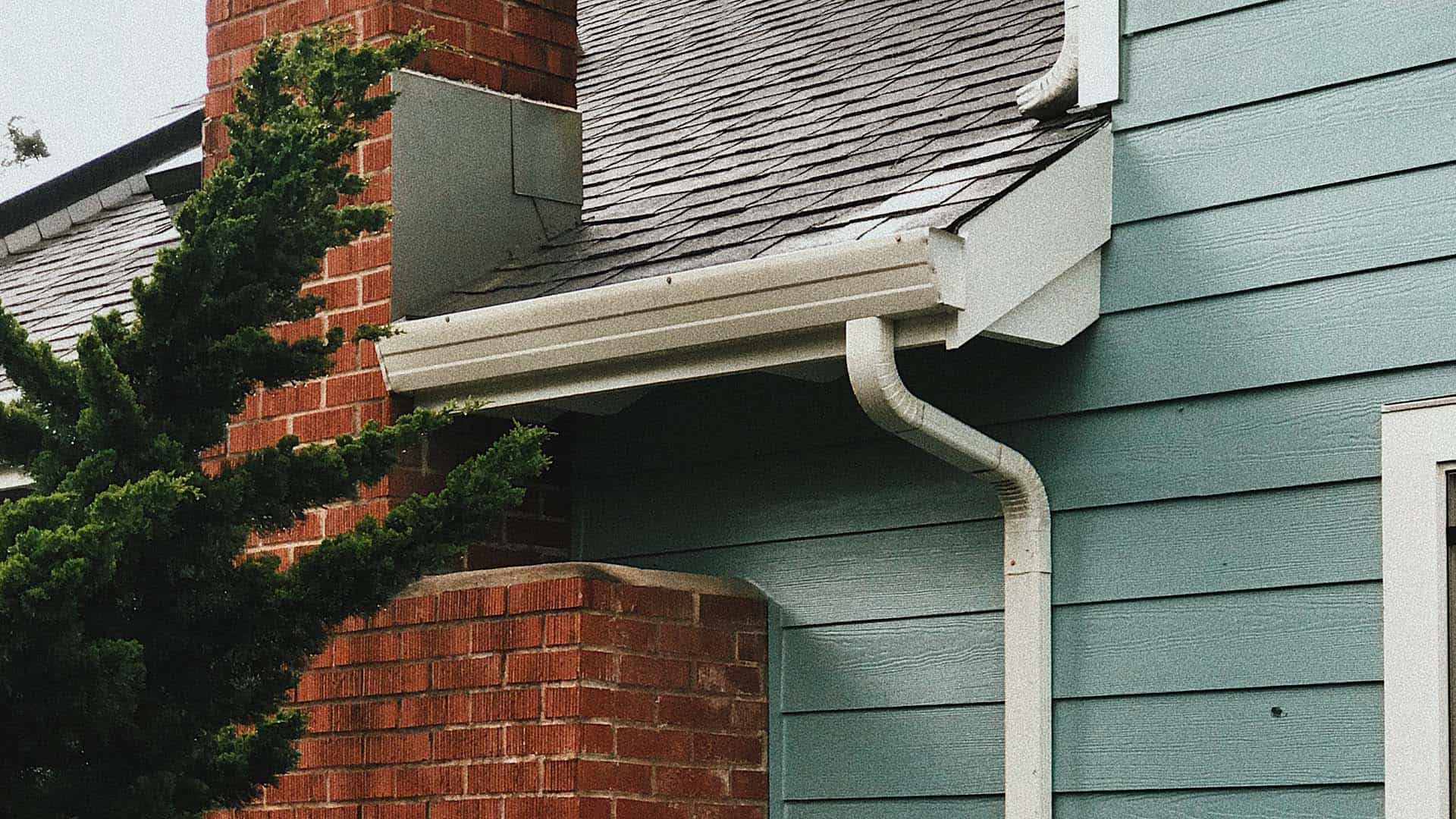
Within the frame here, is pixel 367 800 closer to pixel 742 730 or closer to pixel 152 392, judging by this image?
pixel 742 730

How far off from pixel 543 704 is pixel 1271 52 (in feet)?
6.70

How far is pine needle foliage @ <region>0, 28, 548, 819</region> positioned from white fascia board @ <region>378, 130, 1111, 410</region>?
0.68 meters

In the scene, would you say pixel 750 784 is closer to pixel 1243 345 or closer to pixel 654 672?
pixel 654 672

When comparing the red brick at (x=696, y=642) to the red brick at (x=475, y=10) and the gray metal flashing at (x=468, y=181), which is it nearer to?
the gray metal flashing at (x=468, y=181)

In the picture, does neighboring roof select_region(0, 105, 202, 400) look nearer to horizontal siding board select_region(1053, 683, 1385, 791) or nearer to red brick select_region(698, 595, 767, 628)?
red brick select_region(698, 595, 767, 628)

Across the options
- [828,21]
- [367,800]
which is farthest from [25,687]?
[828,21]

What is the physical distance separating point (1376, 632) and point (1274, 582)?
0.74ft

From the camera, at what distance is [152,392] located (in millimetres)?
3430

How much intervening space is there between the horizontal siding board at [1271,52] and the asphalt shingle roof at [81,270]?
126 inches

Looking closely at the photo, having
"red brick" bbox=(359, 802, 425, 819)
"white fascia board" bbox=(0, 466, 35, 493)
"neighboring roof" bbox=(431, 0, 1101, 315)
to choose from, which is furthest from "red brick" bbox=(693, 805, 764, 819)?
"white fascia board" bbox=(0, 466, 35, 493)

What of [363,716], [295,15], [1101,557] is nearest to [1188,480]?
[1101,557]

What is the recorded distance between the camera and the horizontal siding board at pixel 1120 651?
12.1 ft

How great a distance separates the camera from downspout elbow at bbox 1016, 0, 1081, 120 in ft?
14.0

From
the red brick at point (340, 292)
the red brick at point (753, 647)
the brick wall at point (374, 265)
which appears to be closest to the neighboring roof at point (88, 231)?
the brick wall at point (374, 265)
